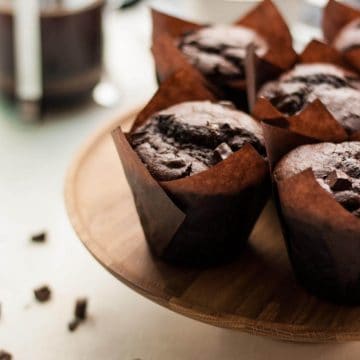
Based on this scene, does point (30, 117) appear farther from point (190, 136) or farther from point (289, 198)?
point (289, 198)

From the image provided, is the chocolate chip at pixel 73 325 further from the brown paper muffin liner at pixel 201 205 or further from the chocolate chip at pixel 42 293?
the brown paper muffin liner at pixel 201 205

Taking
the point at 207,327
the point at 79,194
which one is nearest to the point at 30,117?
the point at 79,194

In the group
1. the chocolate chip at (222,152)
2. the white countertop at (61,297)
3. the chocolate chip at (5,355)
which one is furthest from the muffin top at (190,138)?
the chocolate chip at (5,355)

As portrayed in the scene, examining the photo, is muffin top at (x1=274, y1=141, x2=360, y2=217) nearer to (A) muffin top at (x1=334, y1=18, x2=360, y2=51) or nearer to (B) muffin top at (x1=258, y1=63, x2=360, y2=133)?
(B) muffin top at (x1=258, y1=63, x2=360, y2=133)

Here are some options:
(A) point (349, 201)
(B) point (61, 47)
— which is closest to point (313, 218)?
(A) point (349, 201)

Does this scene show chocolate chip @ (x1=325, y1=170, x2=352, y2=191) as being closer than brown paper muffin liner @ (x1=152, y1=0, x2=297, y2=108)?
Yes

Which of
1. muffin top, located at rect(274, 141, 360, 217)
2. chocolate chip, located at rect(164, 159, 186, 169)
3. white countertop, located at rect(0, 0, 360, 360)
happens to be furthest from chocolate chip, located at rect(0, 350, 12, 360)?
muffin top, located at rect(274, 141, 360, 217)
